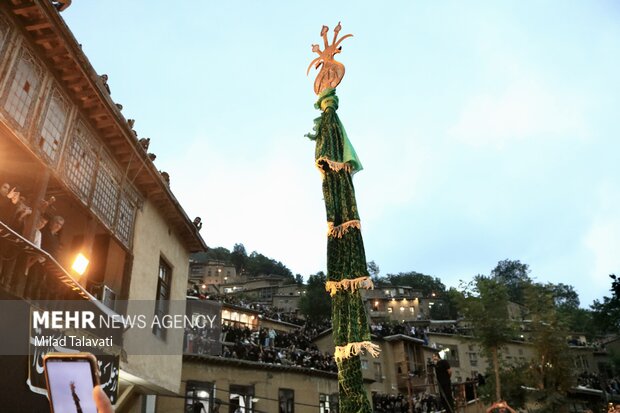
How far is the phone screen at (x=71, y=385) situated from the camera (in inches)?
75.3

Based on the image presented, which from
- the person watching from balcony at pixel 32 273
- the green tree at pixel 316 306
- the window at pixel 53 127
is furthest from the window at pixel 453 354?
the person watching from balcony at pixel 32 273

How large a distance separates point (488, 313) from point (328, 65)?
69.0 ft

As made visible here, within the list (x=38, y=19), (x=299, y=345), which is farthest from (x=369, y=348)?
(x=299, y=345)

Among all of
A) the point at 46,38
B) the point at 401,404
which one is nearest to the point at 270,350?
the point at 401,404

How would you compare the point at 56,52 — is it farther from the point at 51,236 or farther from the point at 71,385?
the point at 71,385

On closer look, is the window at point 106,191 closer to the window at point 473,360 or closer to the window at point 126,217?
the window at point 126,217

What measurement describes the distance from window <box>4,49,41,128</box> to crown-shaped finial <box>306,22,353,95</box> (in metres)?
6.12

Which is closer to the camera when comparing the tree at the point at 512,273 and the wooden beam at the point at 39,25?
the wooden beam at the point at 39,25

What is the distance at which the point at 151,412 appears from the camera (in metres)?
18.7

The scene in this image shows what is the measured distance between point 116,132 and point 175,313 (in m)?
6.78

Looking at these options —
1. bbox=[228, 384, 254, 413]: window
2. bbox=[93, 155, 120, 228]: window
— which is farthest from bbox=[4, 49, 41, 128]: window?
bbox=[228, 384, 254, 413]: window

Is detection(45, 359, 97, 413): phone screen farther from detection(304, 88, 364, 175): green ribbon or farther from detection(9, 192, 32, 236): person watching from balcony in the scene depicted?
detection(304, 88, 364, 175): green ribbon

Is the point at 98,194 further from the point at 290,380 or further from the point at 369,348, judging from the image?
the point at 290,380

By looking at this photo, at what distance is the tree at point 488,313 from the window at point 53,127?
23.6 metres
